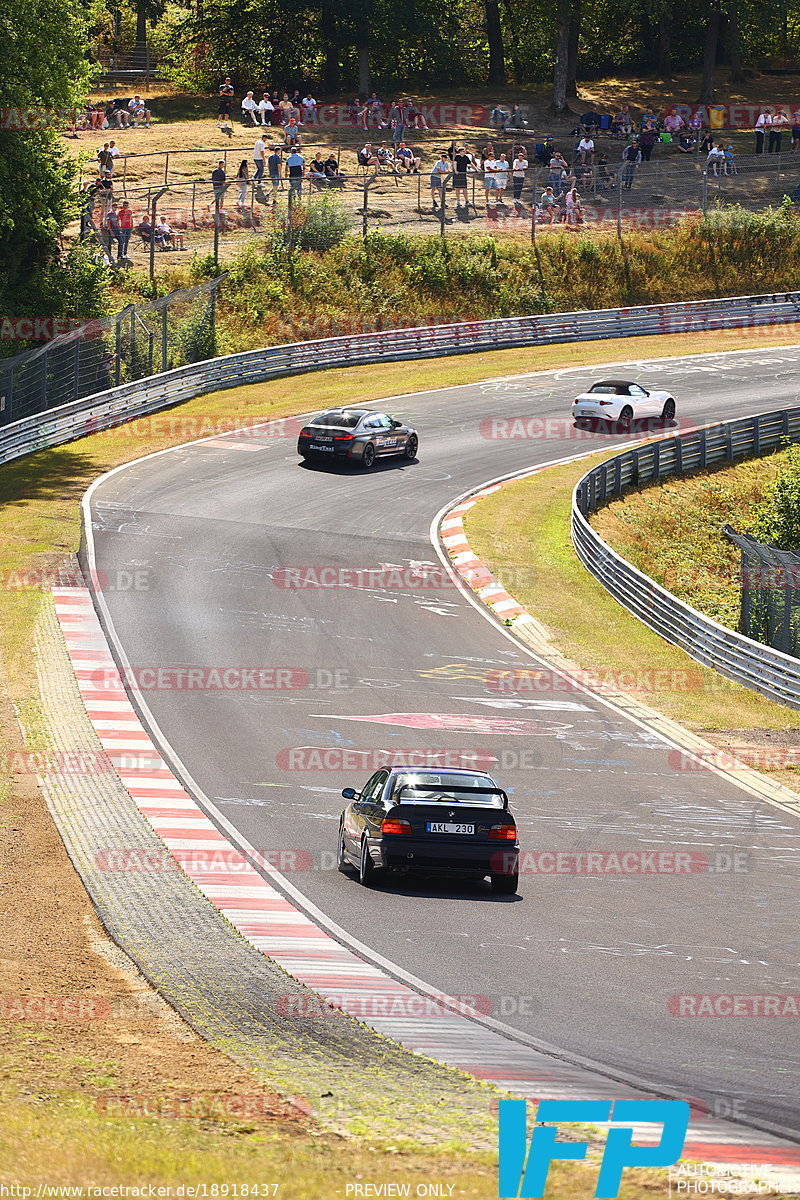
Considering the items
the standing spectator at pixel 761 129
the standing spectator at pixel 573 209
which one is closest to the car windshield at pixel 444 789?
the standing spectator at pixel 573 209

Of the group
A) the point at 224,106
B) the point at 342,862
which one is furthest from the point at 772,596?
the point at 224,106

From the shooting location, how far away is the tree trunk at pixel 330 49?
78.6m

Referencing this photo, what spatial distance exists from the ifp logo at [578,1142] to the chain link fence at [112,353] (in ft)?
109

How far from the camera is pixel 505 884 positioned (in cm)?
1482

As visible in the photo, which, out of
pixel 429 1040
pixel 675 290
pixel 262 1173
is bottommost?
pixel 429 1040

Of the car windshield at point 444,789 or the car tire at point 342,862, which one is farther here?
the car tire at point 342,862

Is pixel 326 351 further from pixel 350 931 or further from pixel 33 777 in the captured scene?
pixel 350 931

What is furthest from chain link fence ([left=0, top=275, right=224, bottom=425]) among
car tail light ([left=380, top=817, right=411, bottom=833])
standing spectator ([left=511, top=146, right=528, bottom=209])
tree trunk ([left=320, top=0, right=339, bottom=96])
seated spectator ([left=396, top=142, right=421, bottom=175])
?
tree trunk ([left=320, top=0, right=339, bottom=96])

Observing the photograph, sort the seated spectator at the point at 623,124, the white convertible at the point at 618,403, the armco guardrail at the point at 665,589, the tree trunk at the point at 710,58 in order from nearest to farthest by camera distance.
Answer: the armco guardrail at the point at 665,589 < the white convertible at the point at 618,403 < the seated spectator at the point at 623,124 < the tree trunk at the point at 710,58

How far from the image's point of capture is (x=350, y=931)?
527 inches

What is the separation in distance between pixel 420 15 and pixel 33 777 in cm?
7078

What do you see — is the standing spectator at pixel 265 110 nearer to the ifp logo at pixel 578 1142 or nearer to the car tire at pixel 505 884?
the car tire at pixel 505 884

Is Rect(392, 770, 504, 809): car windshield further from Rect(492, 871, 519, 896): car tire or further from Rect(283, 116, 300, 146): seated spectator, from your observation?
Rect(283, 116, 300, 146): seated spectator

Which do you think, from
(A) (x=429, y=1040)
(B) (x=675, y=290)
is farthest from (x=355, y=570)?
(B) (x=675, y=290)
